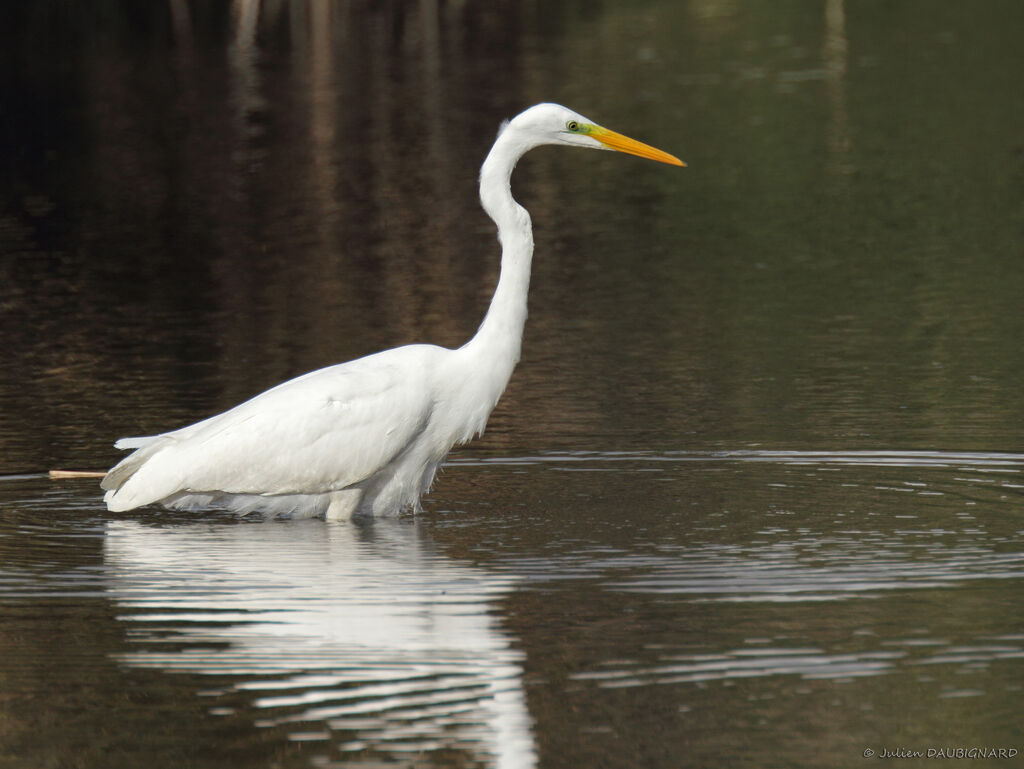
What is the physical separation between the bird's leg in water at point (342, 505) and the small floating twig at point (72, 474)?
144 centimetres

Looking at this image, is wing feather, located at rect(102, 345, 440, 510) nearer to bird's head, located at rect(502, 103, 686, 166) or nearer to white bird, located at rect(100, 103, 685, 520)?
white bird, located at rect(100, 103, 685, 520)

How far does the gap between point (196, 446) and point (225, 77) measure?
32.0 m

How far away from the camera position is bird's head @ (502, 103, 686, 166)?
10.4m

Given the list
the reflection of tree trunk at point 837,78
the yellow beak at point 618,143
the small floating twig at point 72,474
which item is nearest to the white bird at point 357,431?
the yellow beak at point 618,143

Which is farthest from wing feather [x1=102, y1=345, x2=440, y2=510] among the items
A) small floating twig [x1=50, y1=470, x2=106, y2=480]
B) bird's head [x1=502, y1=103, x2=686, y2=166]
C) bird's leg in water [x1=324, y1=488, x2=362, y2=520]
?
bird's head [x1=502, y1=103, x2=686, y2=166]

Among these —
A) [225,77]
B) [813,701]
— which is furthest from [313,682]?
[225,77]

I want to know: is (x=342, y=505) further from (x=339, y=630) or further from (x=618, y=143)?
(x=339, y=630)

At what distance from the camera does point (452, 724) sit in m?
6.43

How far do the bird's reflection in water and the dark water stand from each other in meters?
0.02

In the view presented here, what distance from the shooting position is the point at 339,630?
7.66 meters

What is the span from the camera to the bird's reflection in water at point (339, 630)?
6.45 metres

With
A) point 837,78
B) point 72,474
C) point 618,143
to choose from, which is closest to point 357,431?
point 72,474

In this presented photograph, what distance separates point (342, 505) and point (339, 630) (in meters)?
2.65

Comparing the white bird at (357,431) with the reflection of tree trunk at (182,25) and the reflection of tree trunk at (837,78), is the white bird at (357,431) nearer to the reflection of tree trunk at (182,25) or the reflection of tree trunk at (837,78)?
the reflection of tree trunk at (837,78)
